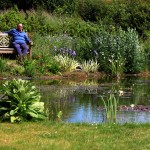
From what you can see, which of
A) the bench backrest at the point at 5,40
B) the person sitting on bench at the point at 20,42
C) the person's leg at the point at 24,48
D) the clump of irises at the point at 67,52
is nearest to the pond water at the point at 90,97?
the clump of irises at the point at 67,52

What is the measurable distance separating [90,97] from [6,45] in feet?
27.1

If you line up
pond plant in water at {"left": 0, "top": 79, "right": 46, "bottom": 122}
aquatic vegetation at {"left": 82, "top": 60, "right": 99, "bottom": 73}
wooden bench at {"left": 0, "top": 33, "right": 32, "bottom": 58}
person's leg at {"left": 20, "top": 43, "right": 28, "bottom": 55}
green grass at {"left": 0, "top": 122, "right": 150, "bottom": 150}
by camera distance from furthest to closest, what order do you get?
aquatic vegetation at {"left": 82, "top": 60, "right": 99, "bottom": 73} → person's leg at {"left": 20, "top": 43, "right": 28, "bottom": 55} → wooden bench at {"left": 0, "top": 33, "right": 32, "bottom": 58} → pond plant in water at {"left": 0, "top": 79, "right": 46, "bottom": 122} → green grass at {"left": 0, "top": 122, "right": 150, "bottom": 150}

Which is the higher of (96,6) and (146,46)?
(96,6)

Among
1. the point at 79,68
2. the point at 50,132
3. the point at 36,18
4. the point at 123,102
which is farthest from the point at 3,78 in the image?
the point at 50,132

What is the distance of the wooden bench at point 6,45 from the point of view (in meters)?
23.1

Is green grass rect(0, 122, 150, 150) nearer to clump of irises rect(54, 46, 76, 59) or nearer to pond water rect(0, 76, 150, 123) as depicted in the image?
pond water rect(0, 76, 150, 123)

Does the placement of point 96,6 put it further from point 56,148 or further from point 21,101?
point 56,148

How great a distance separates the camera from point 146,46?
86.2ft

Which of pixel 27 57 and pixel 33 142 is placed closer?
pixel 33 142

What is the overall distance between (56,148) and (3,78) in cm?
1257

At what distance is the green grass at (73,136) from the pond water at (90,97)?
1869mm

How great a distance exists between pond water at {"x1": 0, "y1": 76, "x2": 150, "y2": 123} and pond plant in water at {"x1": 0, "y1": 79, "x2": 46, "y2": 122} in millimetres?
1339

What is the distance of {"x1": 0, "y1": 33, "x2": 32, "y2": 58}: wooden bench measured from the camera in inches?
911

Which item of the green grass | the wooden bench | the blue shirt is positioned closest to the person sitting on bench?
the blue shirt
